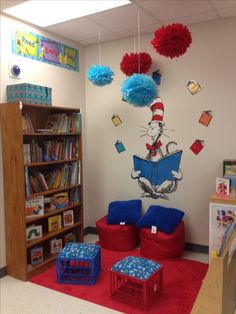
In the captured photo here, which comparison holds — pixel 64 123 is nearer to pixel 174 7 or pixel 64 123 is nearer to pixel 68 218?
pixel 68 218

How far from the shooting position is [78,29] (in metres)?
3.47

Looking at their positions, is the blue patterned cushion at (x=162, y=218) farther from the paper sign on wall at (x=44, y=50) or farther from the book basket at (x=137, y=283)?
the paper sign on wall at (x=44, y=50)

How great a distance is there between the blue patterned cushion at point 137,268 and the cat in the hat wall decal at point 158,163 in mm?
1265

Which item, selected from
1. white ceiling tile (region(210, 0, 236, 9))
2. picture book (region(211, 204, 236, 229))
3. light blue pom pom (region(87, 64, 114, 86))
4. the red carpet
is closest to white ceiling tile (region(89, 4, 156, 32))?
light blue pom pom (region(87, 64, 114, 86))

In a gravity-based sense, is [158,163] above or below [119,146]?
below

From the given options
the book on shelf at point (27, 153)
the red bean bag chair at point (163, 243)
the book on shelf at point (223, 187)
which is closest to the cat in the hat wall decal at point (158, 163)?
the red bean bag chair at point (163, 243)

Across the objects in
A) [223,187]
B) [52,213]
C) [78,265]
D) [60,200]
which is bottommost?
[78,265]

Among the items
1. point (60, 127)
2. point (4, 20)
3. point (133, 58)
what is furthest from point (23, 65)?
point (133, 58)

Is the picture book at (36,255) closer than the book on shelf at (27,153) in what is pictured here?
No

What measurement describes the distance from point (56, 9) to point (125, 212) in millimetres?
2480

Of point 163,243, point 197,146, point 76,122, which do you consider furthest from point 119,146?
point 163,243

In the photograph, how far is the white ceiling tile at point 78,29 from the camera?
3270 millimetres

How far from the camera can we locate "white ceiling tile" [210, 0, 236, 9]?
2.77 metres

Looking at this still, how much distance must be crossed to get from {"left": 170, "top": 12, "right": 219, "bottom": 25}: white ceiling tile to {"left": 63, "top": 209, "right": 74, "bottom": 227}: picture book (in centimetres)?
258
